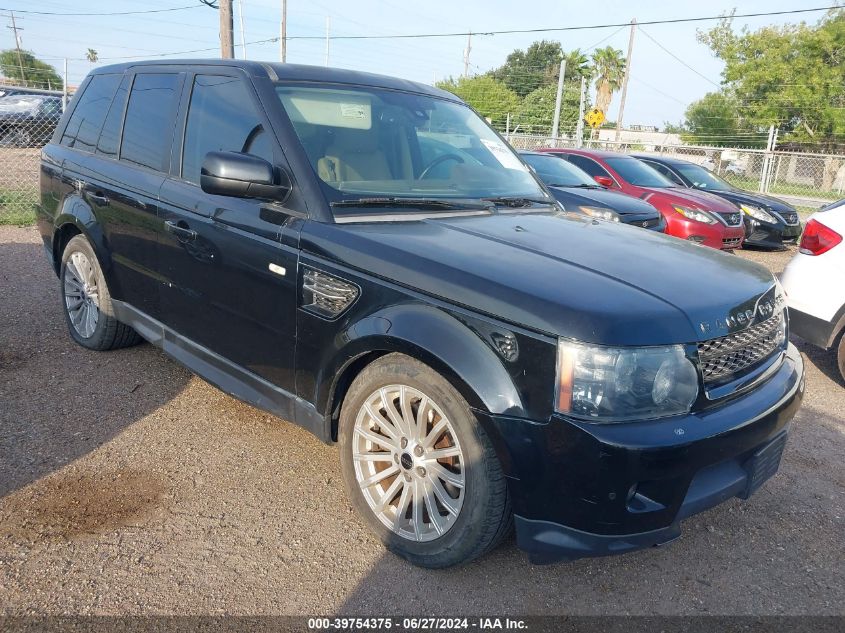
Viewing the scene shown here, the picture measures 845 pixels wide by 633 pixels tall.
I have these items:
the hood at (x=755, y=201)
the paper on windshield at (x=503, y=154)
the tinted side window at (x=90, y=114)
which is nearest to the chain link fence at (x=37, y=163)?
the tinted side window at (x=90, y=114)

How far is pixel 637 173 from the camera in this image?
1104 centimetres

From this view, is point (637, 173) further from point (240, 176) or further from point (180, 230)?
point (240, 176)

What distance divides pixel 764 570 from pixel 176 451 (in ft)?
9.52

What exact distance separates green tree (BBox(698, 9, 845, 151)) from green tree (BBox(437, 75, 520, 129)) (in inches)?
743

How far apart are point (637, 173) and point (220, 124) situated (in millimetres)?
8894

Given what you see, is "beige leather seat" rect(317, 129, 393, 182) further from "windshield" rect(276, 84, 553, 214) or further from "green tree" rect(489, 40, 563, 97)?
"green tree" rect(489, 40, 563, 97)

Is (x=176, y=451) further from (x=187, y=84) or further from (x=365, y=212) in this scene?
(x=187, y=84)

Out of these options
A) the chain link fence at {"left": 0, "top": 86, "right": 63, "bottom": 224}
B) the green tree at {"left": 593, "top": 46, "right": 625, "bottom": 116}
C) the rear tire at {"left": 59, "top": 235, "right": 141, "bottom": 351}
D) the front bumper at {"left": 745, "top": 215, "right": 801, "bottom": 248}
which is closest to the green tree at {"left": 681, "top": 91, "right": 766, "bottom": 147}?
the green tree at {"left": 593, "top": 46, "right": 625, "bottom": 116}

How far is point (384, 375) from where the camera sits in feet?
8.80

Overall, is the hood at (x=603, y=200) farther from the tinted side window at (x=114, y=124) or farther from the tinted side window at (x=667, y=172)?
the tinted side window at (x=114, y=124)

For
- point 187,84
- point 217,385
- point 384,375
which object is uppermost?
point 187,84

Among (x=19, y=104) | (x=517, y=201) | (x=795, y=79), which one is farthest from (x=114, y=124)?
(x=795, y=79)

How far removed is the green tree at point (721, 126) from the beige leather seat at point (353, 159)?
42.4m

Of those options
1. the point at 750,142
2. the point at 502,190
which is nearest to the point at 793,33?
the point at 750,142
